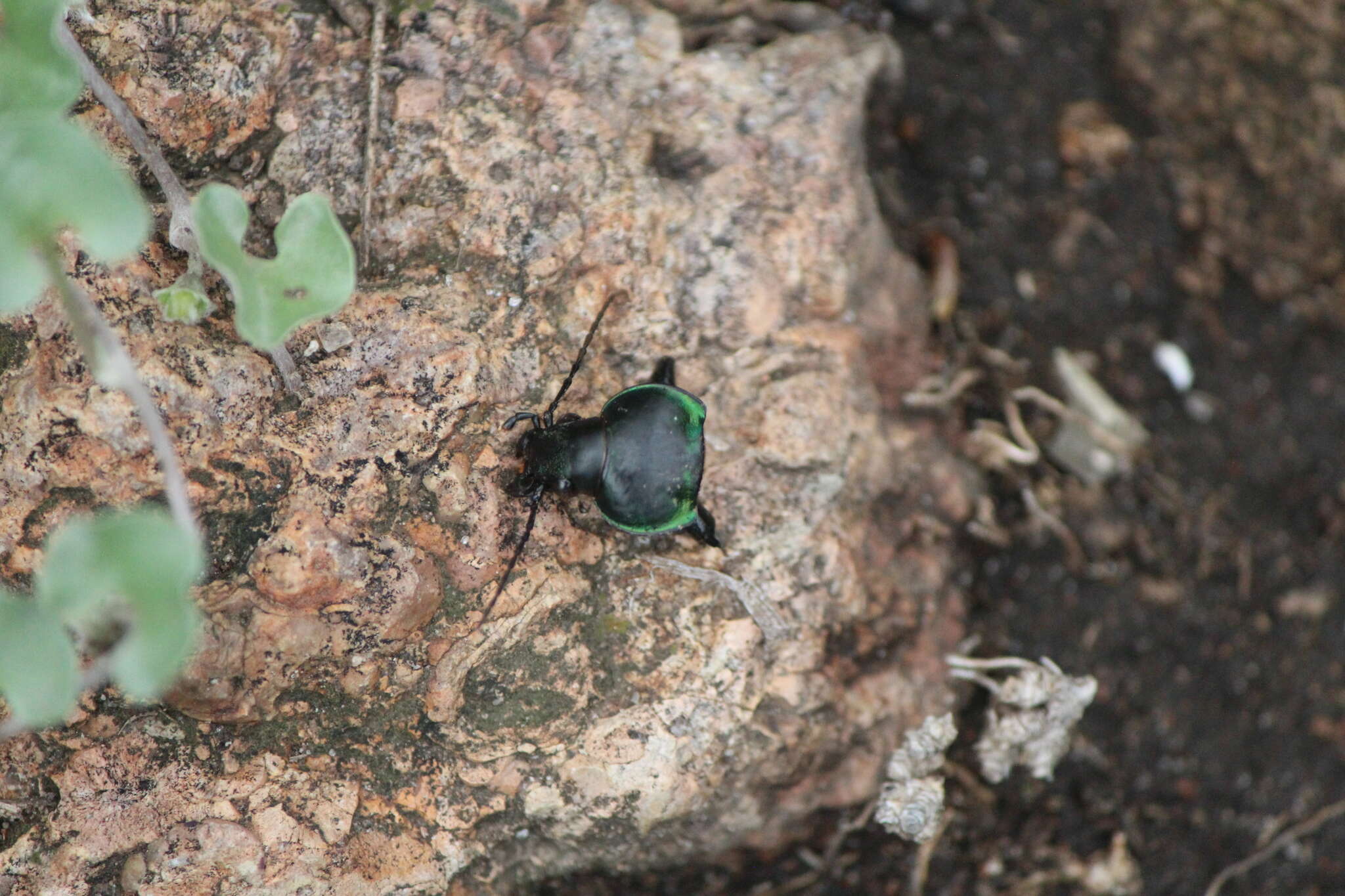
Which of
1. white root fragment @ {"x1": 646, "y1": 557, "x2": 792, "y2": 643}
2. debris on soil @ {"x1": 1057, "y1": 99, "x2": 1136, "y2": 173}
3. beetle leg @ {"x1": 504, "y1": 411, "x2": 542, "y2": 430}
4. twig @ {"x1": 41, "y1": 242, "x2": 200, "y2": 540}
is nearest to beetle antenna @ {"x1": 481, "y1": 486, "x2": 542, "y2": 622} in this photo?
beetle leg @ {"x1": 504, "y1": 411, "x2": 542, "y2": 430}

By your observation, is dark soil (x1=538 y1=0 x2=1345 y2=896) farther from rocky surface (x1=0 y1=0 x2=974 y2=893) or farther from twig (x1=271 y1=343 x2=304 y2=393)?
twig (x1=271 y1=343 x2=304 y2=393)

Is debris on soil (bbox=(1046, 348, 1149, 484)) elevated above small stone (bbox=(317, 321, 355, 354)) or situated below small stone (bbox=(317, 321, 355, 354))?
below

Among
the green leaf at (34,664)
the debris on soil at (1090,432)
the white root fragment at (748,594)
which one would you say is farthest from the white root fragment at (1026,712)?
the green leaf at (34,664)

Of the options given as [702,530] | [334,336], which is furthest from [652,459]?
[334,336]

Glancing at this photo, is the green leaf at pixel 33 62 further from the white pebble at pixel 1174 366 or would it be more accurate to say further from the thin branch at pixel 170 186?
the white pebble at pixel 1174 366

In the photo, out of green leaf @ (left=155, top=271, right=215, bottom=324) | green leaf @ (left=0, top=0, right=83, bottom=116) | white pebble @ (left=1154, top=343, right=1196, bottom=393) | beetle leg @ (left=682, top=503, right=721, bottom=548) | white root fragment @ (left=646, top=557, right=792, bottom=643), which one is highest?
green leaf @ (left=0, top=0, right=83, bottom=116)
